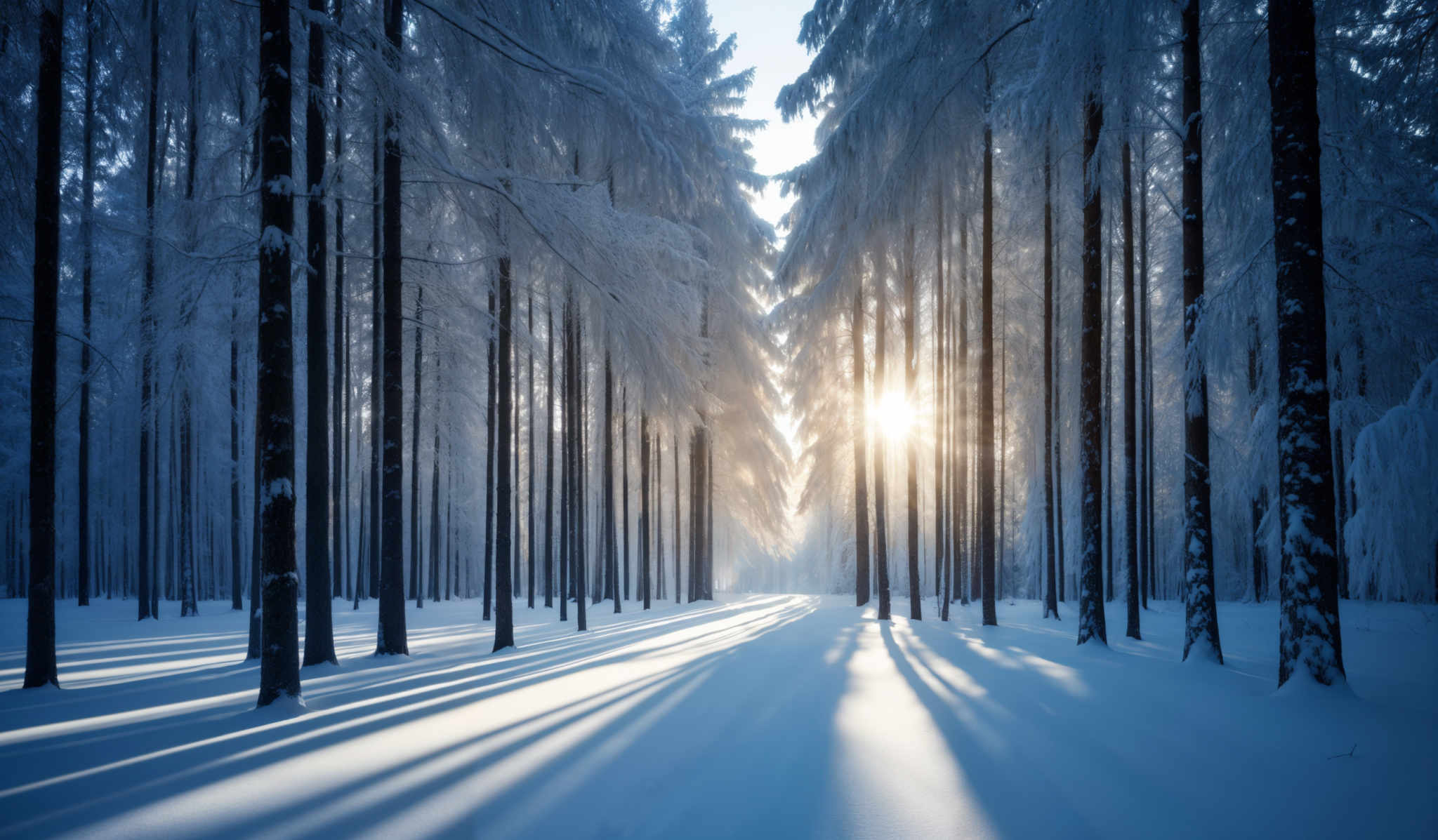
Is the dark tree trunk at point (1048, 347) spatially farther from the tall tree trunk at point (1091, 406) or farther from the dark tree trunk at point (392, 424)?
the dark tree trunk at point (392, 424)

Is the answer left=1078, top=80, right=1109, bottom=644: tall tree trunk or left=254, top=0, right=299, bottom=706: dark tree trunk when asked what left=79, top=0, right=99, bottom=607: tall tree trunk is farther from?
left=1078, top=80, right=1109, bottom=644: tall tree trunk

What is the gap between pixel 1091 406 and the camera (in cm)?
1038

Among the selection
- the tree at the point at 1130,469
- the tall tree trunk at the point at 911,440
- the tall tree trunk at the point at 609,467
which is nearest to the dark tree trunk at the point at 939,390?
the tall tree trunk at the point at 911,440

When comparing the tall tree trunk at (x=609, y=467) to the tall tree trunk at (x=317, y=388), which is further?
the tall tree trunk at (x=609, y=467)

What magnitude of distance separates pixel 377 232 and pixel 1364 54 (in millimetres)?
17193

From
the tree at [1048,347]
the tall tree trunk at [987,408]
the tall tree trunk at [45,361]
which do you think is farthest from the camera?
the tree at [1048,347]

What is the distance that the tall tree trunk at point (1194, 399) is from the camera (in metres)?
8.37

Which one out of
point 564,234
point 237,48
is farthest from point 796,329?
point 237,48

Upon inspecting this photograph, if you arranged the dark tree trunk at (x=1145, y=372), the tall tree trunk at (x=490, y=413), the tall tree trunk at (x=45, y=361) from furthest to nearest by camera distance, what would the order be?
the dark tree trunk at (x=1145, y=372) < the tall tree trunk at (x=490, y=413) < the tall tree trunk at (x=45, y=361)

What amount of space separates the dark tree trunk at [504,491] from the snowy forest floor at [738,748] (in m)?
1.21

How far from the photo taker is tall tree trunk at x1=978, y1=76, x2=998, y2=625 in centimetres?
1318

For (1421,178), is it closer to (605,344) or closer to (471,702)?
(605,344)

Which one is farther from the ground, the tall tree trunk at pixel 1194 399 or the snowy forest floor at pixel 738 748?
the tall tree trunk at pixel 1194 399

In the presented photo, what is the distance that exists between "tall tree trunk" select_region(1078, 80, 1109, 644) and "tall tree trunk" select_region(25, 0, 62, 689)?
1367 cm
